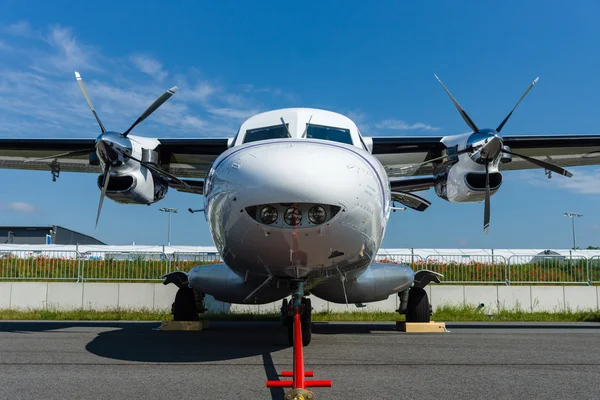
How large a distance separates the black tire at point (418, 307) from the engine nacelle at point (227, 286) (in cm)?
307

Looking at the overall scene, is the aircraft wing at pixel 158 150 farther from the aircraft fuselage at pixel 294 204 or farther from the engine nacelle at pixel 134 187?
the aircraft fuselage at pixel 294 204

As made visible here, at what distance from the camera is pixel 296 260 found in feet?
20.5

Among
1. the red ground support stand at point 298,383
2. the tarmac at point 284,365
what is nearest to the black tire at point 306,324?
the tarmac at point 284,365

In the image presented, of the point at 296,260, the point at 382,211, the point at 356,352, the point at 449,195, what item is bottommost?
the point at 356,352

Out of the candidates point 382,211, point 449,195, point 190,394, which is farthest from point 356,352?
point 449,195

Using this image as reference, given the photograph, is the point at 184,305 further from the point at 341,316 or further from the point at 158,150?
the point at 341,316

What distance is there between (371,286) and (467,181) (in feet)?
9.63

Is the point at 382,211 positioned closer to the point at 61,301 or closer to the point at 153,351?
the point at 153,351

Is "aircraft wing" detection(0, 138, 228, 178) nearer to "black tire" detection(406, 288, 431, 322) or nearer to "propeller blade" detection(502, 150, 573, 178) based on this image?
"black tire" detection(406, 288, 431, 322)

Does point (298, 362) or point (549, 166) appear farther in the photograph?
point (549, 166)

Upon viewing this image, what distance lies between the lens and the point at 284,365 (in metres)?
6.40

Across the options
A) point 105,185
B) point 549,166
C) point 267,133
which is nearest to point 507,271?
point 549,166

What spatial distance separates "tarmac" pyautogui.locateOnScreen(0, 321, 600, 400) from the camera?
193 inches

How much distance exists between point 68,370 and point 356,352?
3.70m
